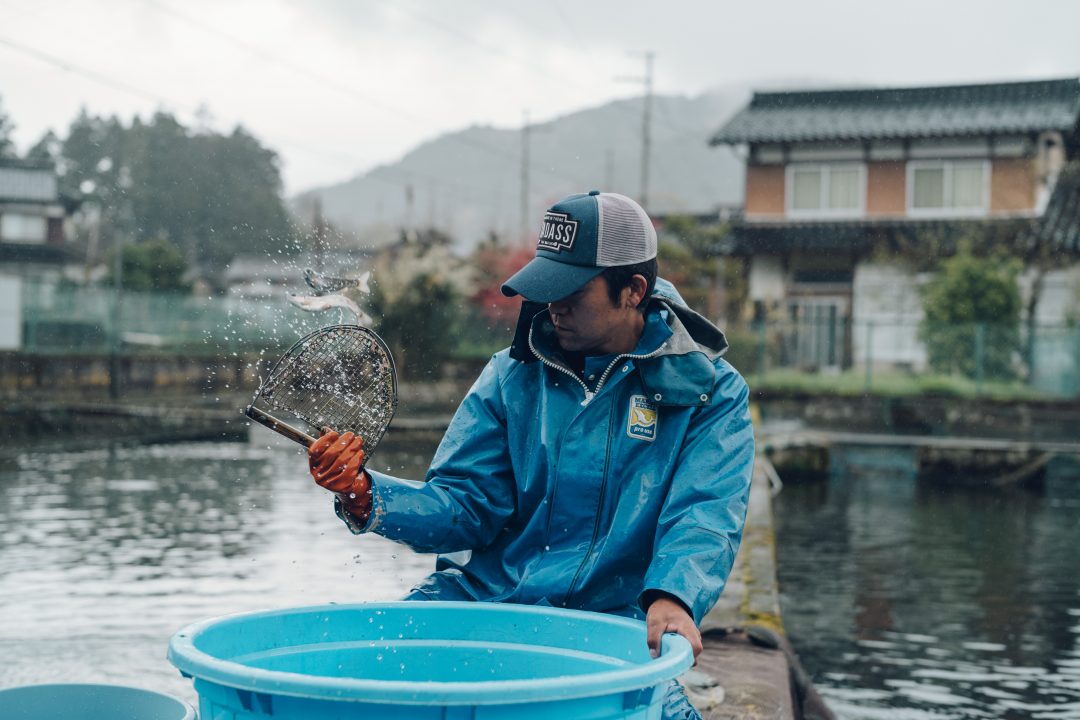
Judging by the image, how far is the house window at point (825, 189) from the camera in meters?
30.7

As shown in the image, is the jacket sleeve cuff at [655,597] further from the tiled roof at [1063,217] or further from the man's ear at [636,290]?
the tiled roof at [1063,217]

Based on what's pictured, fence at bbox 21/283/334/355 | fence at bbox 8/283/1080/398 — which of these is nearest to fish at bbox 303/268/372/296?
fence at bbox 8/283/1080/398

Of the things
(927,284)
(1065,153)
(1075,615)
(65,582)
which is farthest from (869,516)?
(1065,153)

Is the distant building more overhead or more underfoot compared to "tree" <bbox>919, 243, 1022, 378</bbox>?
more overhead

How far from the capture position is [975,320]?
25.8m

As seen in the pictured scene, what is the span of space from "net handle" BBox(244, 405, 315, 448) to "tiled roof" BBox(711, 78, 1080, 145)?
28017 mm

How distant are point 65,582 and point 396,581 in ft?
6.80

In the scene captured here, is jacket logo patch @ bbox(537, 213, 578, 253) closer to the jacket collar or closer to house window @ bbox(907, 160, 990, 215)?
the jacket collar

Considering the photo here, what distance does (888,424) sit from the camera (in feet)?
78.1

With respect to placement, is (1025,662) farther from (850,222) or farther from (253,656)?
(850,222)

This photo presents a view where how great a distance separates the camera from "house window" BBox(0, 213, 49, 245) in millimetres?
47741

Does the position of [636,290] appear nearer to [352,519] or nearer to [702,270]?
[352,519]

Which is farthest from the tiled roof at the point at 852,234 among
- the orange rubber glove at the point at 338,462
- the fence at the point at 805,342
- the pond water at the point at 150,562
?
the orange rubber glove at the point at 338,462

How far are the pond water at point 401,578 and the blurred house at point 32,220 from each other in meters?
31.4
